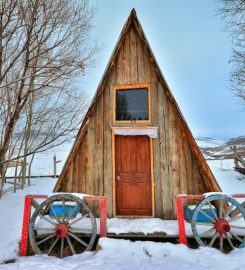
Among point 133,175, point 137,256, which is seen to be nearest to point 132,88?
point 133,175

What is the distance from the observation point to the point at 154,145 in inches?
275

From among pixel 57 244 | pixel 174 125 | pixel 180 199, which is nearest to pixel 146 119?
pixel 174 125

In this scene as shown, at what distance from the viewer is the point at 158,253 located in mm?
5074

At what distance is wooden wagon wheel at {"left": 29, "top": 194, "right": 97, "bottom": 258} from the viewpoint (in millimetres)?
5560

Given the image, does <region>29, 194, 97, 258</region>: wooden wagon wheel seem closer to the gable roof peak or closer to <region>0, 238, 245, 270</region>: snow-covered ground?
<region>0, 238, 245, 270</region>: snow-covered ground

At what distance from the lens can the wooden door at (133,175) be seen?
22.6ft

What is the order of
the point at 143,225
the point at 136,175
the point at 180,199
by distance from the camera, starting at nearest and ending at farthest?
the point at 180,199 < the point at 143,225 < the point at 136,175

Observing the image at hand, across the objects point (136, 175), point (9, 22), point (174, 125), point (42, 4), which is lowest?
point (136, 175)

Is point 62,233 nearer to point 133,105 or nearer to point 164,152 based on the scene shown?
point 164,152

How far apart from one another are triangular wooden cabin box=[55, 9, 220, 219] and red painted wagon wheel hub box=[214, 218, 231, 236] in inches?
48.4

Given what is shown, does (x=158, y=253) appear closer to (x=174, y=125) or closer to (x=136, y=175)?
(x=136, y=175)

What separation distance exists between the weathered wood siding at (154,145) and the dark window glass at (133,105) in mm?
239

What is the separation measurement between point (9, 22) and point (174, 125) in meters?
5.58

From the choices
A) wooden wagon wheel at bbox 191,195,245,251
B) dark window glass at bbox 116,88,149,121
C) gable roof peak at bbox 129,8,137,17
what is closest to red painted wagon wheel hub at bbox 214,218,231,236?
wooden wagon wheel at bbox 191,195,245,251
